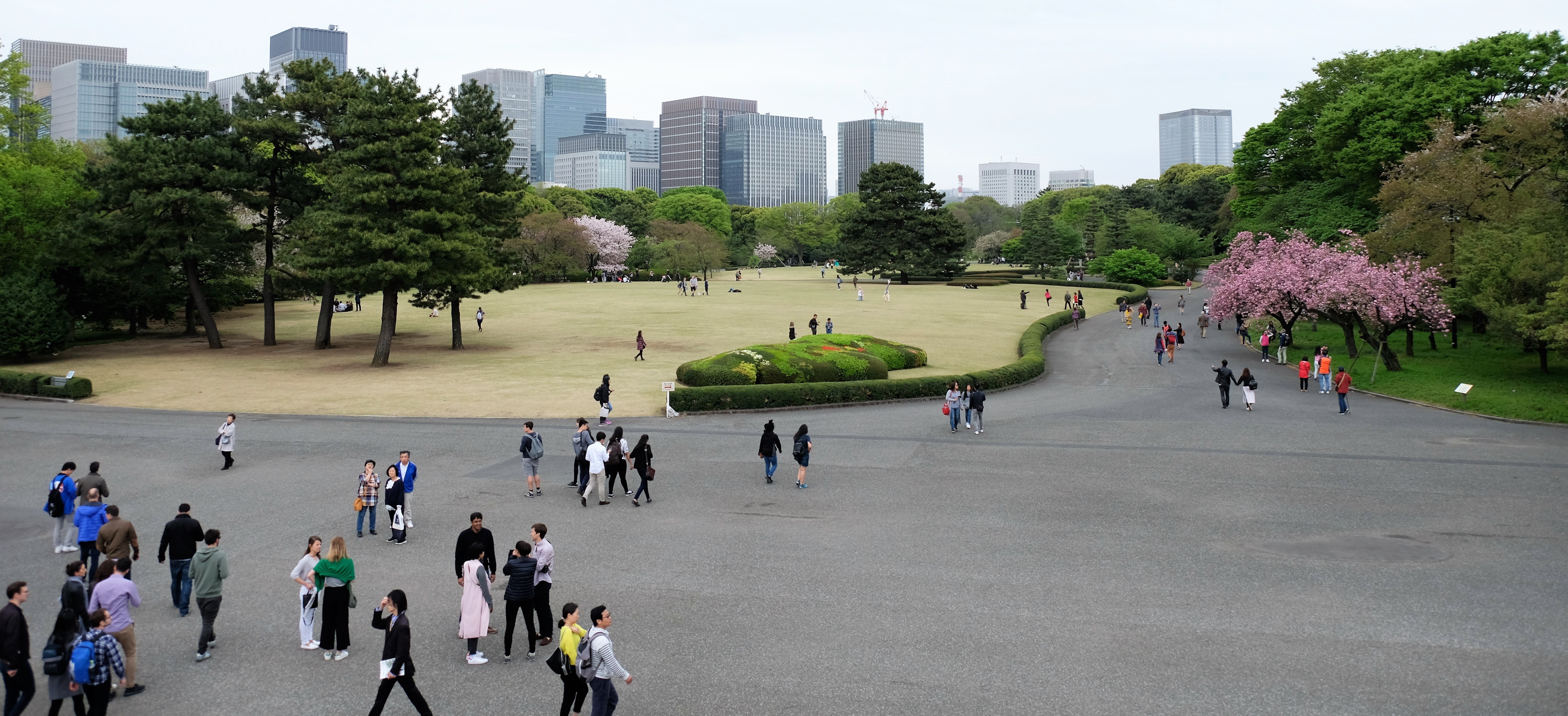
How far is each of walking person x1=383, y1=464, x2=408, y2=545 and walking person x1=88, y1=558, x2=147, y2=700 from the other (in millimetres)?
4704

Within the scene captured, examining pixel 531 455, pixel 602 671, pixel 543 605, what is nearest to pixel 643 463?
pixel 531 455

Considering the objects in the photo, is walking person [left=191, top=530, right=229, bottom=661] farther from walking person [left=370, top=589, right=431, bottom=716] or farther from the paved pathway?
walking person [left=370, top=589, right=431, bottom=716]

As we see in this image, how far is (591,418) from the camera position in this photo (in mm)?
26125

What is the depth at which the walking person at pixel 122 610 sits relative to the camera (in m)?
8.97

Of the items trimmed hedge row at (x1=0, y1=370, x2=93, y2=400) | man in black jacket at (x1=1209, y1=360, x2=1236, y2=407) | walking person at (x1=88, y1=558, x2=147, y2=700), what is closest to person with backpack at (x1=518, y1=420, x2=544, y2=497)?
walking person at (x1=88, y1=558, x2=147, y2=700)

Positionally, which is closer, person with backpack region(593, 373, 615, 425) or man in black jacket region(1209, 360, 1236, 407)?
person with backpack region(593, 373, 615, 425)

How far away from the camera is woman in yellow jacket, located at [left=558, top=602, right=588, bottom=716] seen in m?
8.27

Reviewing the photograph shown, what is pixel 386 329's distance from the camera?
126ft

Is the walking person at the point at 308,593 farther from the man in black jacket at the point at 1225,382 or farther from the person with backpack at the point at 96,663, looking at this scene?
the man in black jacket at the point at 1225,382

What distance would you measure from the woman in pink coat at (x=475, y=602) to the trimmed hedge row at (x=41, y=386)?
27355 millimetres

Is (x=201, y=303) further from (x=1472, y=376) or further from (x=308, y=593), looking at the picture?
(x=1472, y=376)

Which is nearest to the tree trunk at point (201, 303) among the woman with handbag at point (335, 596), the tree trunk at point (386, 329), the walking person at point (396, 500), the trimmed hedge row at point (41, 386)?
the tree trunk at point (386, 329)

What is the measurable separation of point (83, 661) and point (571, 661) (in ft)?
13.6

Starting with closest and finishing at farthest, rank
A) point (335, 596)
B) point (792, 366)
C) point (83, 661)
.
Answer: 1. point (83, 661)
2. point (335, 596)
3. point (792, 366)
